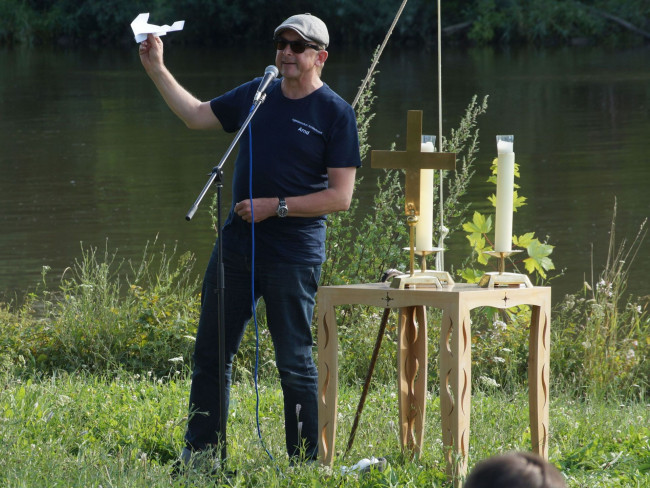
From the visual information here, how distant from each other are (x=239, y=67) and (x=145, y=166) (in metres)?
18.3

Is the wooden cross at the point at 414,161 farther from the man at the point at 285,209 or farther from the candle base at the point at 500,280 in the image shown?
the candle base at the point at 500,280

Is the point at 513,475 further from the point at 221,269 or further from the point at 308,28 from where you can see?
the point at 308,28

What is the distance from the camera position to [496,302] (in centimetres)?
400

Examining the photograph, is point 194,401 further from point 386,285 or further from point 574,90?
point 574,90

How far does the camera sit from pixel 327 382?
4.19 metres

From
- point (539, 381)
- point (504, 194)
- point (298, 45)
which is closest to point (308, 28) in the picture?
point (298, 45)

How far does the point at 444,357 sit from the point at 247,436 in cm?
107

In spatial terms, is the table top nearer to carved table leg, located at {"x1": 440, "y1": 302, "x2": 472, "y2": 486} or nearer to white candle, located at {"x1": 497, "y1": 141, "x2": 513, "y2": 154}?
carved table leg, located at {"x1": 440, "y1": 302, "x2": 472, "y2": 486}

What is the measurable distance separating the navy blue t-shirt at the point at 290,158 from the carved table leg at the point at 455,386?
1.99 feet

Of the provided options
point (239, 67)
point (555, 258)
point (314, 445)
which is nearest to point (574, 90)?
point (239, 67)

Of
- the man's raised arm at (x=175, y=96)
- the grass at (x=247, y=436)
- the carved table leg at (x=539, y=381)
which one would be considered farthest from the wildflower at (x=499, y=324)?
the man's raised arm at (x=175, y=96)

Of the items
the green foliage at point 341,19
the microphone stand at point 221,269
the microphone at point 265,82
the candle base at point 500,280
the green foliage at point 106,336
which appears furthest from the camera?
the green foliage at point 341,19

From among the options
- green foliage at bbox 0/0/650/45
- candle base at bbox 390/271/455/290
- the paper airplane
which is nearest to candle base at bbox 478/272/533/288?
candle base at bbox 390/271/455/290

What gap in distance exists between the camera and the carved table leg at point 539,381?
4172 mm
